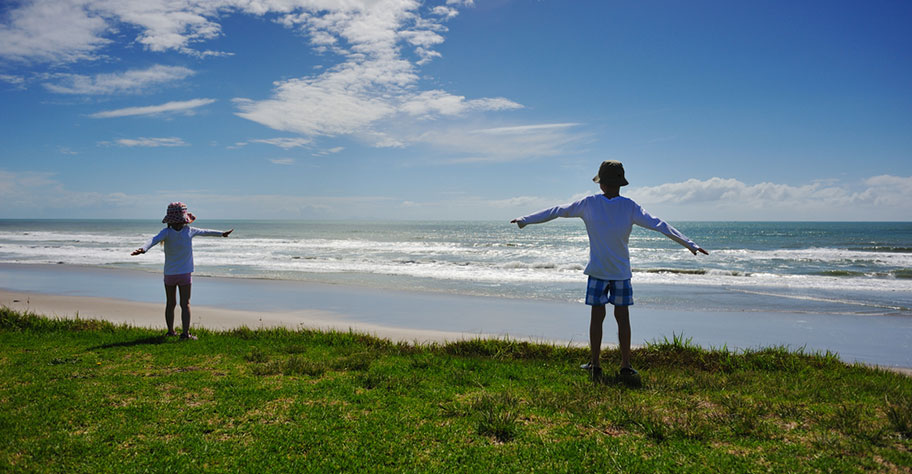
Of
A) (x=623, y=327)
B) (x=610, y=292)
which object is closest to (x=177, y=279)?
(x=610, y=292)

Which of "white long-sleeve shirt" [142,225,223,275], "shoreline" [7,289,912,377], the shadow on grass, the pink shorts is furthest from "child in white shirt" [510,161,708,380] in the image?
the shadow on grass

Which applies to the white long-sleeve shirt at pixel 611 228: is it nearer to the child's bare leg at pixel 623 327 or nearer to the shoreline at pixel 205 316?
the child's bare leg at pixel 623 327

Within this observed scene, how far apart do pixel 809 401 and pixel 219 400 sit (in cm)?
566

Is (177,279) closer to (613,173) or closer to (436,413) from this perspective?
(436,413)

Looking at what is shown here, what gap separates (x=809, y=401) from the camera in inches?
186

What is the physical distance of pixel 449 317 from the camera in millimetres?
12047

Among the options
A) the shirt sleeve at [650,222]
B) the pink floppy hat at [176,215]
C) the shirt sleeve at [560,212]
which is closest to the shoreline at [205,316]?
the pink floppy hat at [176,215]

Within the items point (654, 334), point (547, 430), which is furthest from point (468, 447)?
point (654, 334)

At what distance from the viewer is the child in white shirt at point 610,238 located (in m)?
5.39

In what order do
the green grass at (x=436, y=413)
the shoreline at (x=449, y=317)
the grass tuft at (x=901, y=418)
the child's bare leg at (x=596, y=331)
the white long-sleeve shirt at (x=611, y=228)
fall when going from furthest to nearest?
1. the shoreline at (x=449, y=317)
2. the child's bare leg at (x=596, y=331)
3. the white long-sleeve shirt at (x=611, y=228)
4. the grass tuft at (x=901, y=418)
5. the green grass at (x=436, y=413)

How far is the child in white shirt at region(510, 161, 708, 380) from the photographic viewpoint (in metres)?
5.39

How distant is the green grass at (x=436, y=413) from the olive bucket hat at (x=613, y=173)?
2.22 metres

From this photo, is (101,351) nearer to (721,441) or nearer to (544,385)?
(544,385)

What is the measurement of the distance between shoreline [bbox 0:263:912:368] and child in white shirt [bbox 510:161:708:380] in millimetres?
2856
